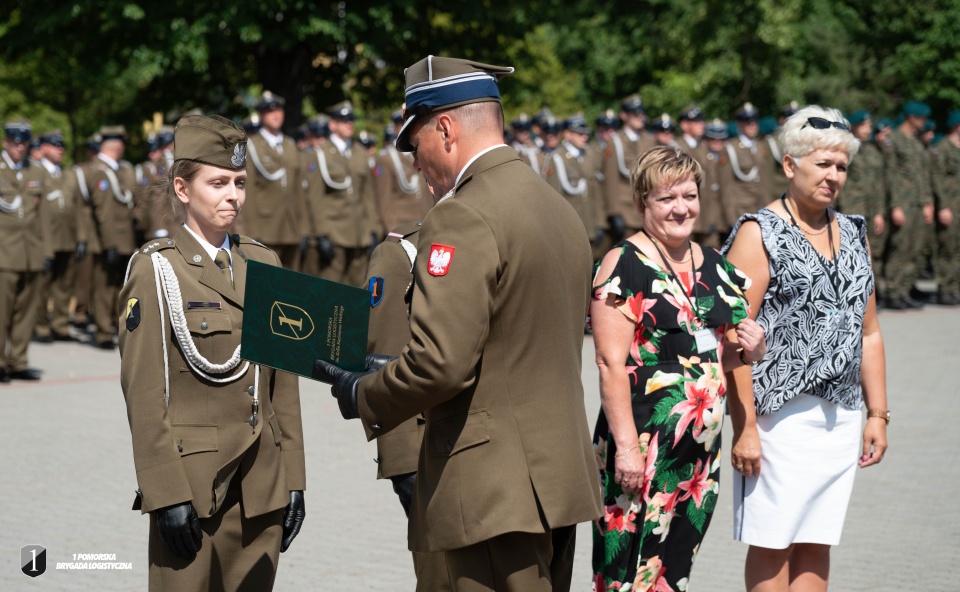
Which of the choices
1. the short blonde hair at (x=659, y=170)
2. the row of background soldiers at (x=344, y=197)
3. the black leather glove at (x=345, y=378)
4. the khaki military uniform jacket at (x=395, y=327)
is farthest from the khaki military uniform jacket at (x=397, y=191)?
the black leather glove at (x=345, y=378)

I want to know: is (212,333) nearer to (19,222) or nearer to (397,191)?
(19,222)

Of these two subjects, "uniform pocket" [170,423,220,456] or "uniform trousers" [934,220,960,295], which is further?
"uniform trousers" [934,220,960,295]

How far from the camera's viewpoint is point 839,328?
482cm

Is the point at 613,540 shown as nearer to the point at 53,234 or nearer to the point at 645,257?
the point at 645,257

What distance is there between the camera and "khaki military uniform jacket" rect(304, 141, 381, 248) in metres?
15.4

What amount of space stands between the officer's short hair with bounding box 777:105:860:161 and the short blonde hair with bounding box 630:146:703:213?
470 mm

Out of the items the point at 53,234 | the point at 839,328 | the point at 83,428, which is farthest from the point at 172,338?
the point at 53,234

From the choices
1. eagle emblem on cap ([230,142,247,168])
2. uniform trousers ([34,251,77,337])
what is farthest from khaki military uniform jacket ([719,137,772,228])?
eagle emblem on cap ([230,142,247,168])

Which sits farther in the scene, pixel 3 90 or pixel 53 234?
pixel 3 90

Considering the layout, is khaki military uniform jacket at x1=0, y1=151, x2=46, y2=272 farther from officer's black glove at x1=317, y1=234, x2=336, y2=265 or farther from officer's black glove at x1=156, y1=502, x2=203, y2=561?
officer's black glove at x1=156, y1=502, x2=203, y2=561

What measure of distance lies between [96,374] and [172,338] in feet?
31.8

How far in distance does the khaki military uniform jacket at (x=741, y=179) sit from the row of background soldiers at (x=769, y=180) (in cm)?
1

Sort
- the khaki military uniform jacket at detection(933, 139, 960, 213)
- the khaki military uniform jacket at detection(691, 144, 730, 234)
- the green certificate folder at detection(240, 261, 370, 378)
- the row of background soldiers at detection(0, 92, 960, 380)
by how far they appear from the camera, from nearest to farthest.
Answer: the green certificate folder at detection(240, 261, 370, 378) → the row of background soldiers at detection(0, 92, 960, 380) → the khaki military uniform jacket at detection(691, 144, 730, 234) → the khaki military uniform jacket at detection(933, 139, 960, 213)

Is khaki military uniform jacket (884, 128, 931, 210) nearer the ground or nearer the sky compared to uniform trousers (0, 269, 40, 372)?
nearer the sky
